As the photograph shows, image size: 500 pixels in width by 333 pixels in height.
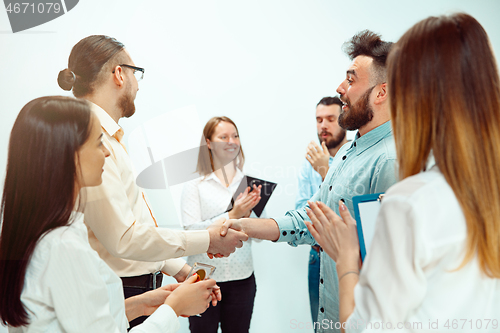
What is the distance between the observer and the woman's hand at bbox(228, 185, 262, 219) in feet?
6.49

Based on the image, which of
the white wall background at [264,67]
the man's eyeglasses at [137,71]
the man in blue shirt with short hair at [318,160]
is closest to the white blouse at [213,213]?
the white wall background at [264,67]

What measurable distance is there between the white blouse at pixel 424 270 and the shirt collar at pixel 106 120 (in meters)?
1.04

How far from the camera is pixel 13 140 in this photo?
2.60ft

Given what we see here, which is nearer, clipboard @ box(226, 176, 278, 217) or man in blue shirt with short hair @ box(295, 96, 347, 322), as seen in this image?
clipboard @ box(226, 176, 278, 217)

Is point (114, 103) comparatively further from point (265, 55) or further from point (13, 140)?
point (265, 55)

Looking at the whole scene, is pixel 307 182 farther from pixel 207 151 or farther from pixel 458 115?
pixel 458 115

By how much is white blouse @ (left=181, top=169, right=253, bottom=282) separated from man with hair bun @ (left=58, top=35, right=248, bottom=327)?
0.48 m

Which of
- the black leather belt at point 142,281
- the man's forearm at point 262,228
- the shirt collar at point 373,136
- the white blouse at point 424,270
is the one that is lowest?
the black leather belt at point 142,281

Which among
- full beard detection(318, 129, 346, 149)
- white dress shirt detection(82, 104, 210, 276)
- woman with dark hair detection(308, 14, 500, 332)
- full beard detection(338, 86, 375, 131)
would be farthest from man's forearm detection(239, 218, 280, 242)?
full beard detection(318, 129, 346, 149)

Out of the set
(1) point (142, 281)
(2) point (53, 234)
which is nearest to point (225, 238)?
(1) point (142, 281)

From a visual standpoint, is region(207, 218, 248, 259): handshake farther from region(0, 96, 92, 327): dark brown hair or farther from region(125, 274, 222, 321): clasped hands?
region(0, 96, 92, 327): dark brown hair

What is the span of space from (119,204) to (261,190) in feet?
3.37

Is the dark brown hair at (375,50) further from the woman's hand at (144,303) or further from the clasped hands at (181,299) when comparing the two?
the woman's hand at (144,303)

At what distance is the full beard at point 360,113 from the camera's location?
1.33m
